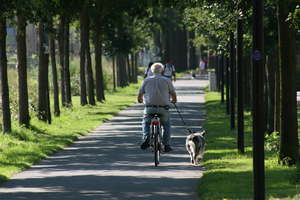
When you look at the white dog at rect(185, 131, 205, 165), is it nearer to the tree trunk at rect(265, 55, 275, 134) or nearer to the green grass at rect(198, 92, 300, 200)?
the green grass at rect(198, 92, 300, 200)

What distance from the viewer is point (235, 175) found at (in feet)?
51.8

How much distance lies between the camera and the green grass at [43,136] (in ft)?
62.3

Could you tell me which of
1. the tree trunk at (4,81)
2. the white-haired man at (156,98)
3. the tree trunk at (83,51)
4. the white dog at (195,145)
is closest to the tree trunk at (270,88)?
the tree trunk at (4,81)

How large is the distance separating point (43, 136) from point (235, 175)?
10759 millimetres

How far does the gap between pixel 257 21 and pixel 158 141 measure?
296 inches

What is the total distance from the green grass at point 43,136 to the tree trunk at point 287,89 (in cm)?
441

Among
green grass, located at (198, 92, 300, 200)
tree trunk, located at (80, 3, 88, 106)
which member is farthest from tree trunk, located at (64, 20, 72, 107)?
green grass, located at (198, 92, 300, 200)

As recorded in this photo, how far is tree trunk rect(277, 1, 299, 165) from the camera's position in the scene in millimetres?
16781

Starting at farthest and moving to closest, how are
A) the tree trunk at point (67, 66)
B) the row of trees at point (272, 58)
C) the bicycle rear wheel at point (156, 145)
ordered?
the tree trunk at point (67, 66), the bicycle rear wheel at point (156, 145), the row of trees at point (272, 58)

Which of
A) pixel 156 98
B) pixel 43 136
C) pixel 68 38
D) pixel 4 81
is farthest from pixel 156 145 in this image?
pixel 68 38

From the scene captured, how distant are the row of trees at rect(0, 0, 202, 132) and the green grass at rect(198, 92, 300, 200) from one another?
10.7 feet

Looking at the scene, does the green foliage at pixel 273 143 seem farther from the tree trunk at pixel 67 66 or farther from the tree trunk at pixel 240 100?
the tree trunk at pixel 67 66

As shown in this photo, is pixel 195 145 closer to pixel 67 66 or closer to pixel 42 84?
pixel 42 84

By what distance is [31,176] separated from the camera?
54.4 ft
